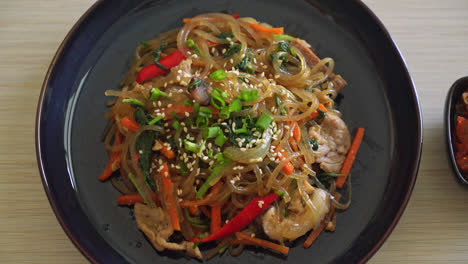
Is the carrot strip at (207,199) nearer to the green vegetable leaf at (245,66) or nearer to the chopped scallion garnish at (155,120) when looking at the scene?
the chopped scallion garnish at (155,120)

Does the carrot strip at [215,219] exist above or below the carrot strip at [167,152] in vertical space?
below

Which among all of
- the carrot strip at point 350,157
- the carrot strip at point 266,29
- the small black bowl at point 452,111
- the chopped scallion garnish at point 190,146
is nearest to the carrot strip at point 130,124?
the chopped scallion garnish at point 190,146

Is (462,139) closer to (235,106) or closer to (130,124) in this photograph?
(235,106)

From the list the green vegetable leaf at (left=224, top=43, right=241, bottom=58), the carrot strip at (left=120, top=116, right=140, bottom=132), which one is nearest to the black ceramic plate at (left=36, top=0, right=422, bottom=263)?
the carrot strip at (left=120, top=116, right=140, bottom=132)

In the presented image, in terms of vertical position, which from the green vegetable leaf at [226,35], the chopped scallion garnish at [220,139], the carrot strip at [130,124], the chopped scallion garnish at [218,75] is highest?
the green vegetable leaf at [226,35]

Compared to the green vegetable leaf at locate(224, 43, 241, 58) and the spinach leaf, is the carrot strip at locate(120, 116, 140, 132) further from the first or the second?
the green vegetable leaf at locate(224, 43, 241, 58)

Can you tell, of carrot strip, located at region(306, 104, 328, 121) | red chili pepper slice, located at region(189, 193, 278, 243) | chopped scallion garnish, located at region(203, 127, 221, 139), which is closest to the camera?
chopped scallion garnish, located at region(203, 127, 221, 139)
